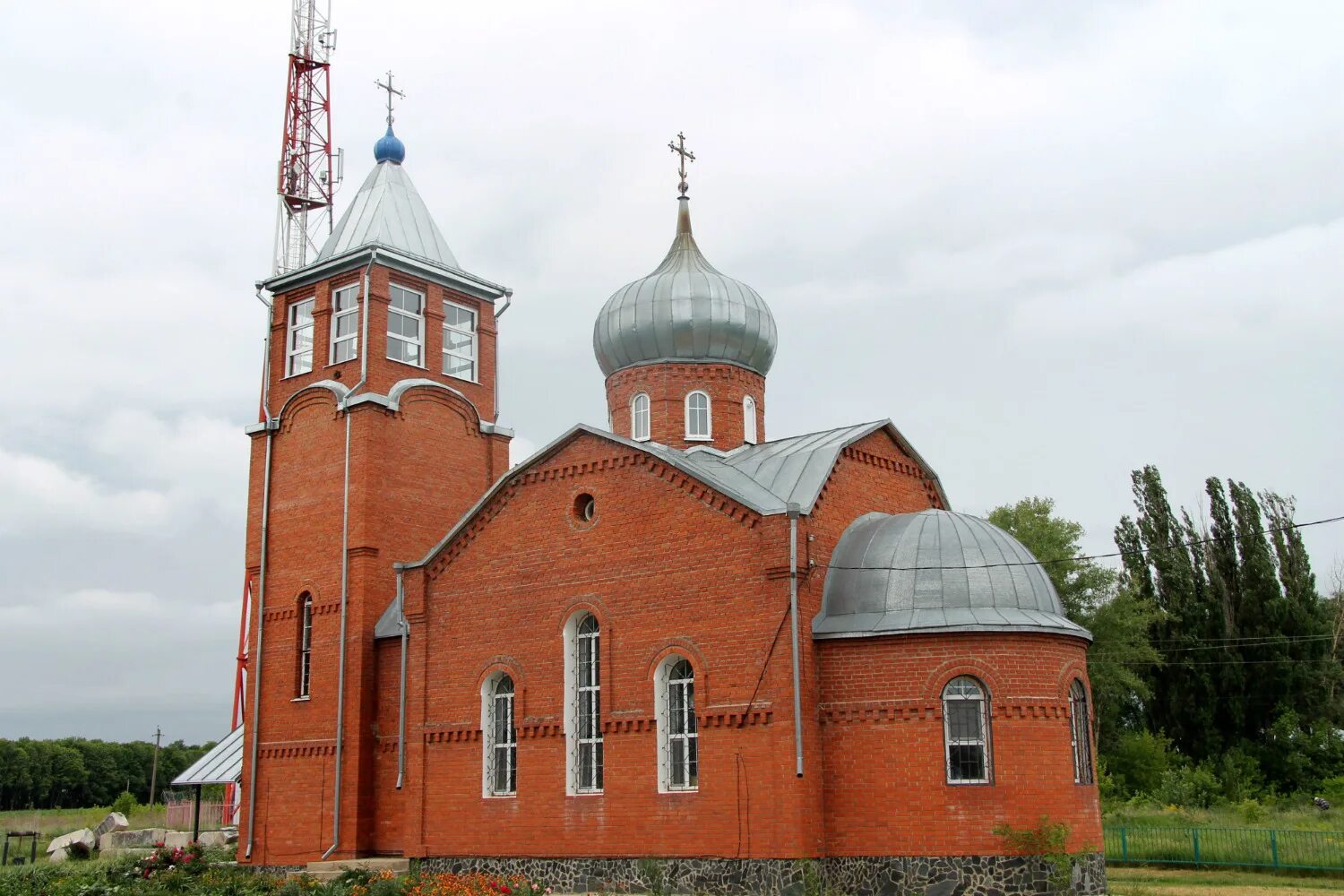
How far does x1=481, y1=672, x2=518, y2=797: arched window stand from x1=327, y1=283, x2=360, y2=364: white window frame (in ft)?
20.9

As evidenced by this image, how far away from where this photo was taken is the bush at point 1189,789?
1115 inches

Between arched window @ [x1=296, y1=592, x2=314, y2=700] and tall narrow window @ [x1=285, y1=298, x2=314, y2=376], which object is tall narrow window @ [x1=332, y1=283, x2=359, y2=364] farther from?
arched window @ [x1=296, y1=592, x2=314, y2=700]

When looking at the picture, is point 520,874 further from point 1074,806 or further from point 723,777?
point 1074,806

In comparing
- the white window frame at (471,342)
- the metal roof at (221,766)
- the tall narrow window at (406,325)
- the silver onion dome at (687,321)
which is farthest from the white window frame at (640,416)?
the metal roof at (221,766)

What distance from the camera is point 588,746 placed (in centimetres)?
1681

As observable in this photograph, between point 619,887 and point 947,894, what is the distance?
406cm

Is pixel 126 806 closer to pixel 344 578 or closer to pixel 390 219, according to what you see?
pixel 344 578

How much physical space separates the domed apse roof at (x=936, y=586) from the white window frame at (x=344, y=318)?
31.2ft

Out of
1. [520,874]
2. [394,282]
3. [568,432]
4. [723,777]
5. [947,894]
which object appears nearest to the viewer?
[947,894]

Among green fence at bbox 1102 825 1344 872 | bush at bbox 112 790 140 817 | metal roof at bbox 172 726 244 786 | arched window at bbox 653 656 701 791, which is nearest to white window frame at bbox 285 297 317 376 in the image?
metal roof at bbox 172 726 244 786

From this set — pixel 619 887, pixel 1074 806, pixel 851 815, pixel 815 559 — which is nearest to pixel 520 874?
pixel 619 887

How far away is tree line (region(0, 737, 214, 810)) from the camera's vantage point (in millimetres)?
63719

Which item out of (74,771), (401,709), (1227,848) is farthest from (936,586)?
(74,771)

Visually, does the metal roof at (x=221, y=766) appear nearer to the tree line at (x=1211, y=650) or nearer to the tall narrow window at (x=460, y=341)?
the tall narrow window at (x=460, y=341)
